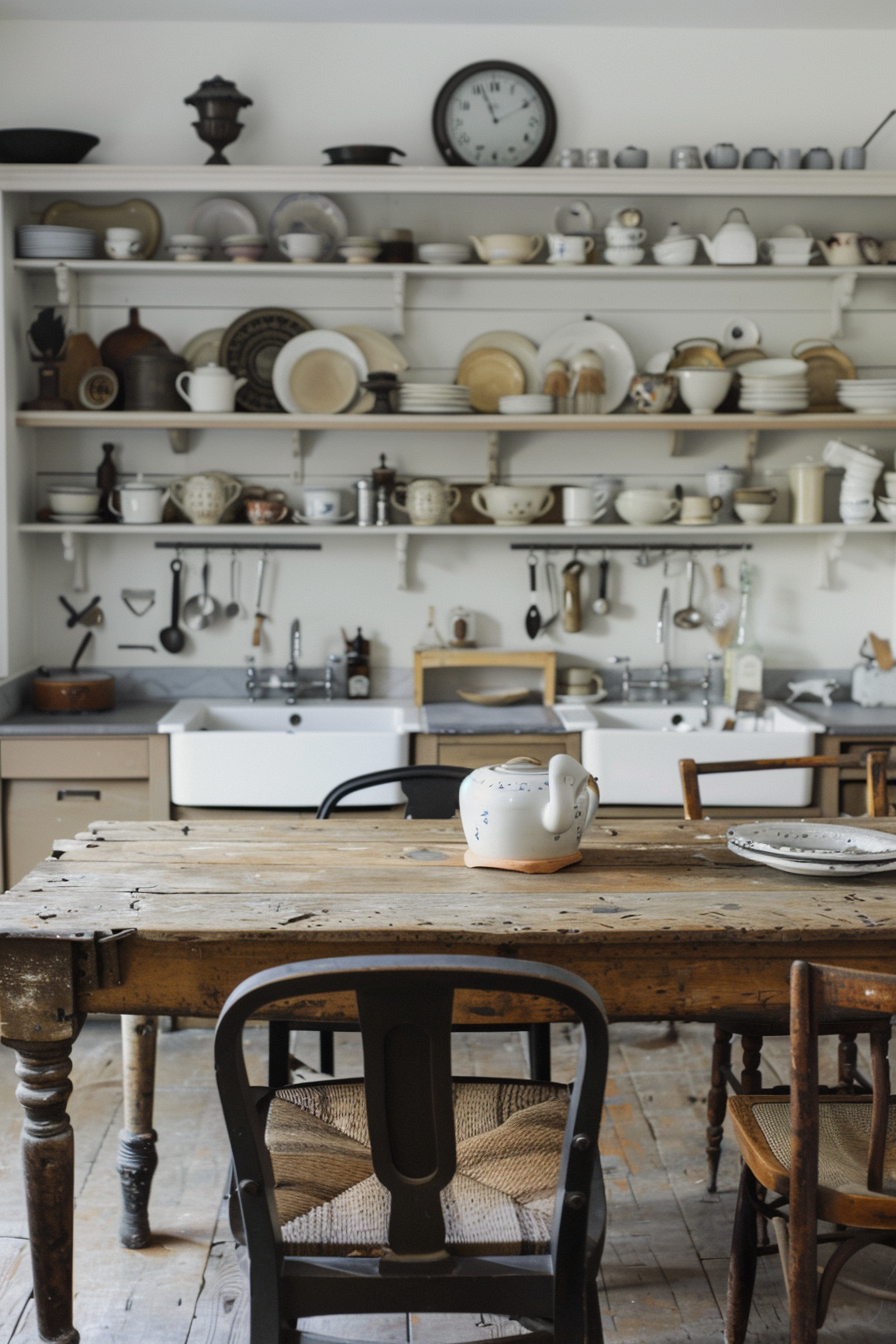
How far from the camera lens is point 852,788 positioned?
11.3 ft

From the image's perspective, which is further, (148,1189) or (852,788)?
(852,788)

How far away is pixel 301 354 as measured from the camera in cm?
382

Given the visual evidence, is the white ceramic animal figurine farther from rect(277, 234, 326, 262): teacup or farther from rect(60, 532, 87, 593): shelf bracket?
rect(60, 532, 87, 593): shelf bracket

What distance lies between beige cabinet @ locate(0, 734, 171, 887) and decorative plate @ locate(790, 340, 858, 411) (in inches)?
88.1

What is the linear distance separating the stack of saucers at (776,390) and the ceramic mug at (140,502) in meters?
1.76

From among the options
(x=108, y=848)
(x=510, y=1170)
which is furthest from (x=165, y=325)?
(x=510, y=1170)

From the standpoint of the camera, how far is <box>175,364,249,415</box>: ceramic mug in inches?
144

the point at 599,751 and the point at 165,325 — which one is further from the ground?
the point at 165,325

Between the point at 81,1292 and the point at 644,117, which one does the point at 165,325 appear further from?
the point at 81,1292

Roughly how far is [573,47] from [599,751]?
6.99 feet

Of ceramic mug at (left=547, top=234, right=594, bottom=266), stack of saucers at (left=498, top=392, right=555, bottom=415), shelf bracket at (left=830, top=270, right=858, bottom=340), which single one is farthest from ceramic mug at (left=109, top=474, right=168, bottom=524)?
shelf bracket at (left=830, top=270, right=858, bottom=340)

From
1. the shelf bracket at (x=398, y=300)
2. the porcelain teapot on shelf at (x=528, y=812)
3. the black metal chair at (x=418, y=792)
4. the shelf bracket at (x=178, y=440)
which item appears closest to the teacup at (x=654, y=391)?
the shelf bracket at (x=398, y=300)

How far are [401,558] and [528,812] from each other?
209 centimetres

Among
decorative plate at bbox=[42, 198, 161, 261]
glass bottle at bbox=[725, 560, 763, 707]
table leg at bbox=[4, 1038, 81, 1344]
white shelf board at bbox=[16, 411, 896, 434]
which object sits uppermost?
decorative plate at bbox=[42, 198, 161, 261]
